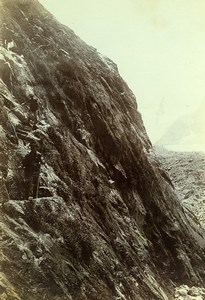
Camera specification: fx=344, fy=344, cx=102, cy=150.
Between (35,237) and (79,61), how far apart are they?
892cm

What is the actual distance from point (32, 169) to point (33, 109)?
226 centimetres

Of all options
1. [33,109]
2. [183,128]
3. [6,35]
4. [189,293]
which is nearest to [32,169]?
[33,109]

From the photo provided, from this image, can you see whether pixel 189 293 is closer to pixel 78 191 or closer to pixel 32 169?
pixel 78 191

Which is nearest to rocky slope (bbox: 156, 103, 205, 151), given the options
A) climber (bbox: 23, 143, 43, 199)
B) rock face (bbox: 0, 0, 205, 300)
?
rock face (bbox: 0, 0, 205, 300)

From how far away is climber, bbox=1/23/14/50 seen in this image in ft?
39.7

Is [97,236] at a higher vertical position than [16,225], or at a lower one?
lower

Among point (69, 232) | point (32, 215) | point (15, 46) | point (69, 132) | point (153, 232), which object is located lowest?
point (153, 232)

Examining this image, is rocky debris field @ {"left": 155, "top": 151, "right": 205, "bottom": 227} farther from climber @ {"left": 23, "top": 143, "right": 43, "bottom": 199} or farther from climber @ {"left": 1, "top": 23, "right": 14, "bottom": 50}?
climber @ {"left": 1, "top": 23, "right": 14, "bottom": 50}

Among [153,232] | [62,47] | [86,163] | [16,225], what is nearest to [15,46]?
[62,47]

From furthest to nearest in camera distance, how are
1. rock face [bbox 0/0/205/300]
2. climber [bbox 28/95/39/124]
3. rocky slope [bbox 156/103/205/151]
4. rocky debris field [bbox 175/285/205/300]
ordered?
1. rocky slope [bbox 156/103/205/151]
2. rocky debris field [bbox 175/285/205/300]
3. climber [bbox 28/95/39/124]
4. rock face [bbox 0/0/205/300]

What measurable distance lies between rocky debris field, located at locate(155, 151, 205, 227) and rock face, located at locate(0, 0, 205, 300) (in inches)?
272

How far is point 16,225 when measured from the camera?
28.5 ft

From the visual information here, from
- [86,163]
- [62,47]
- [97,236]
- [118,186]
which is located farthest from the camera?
[62,47]

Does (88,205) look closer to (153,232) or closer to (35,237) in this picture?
(35,237)
